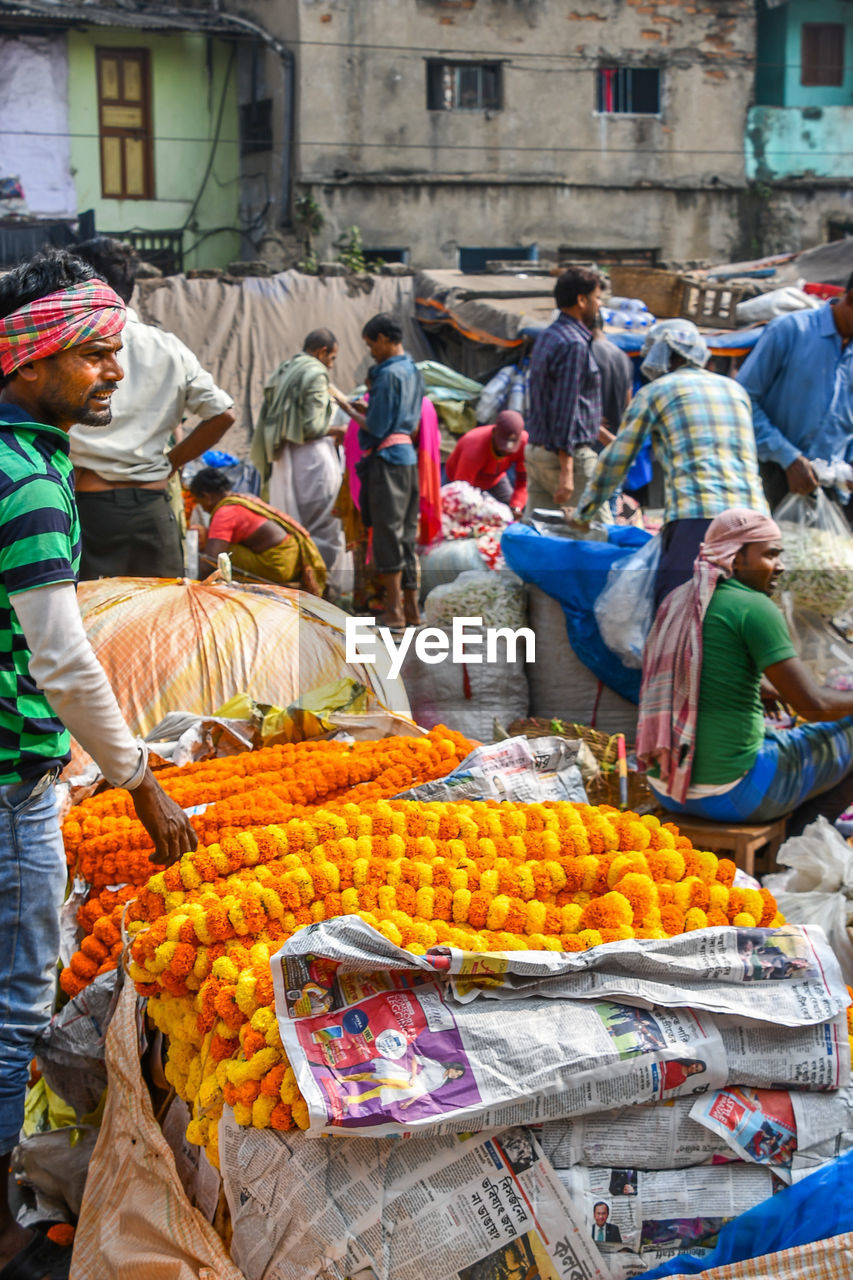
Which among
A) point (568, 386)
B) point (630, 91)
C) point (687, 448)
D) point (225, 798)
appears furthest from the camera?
point (630, 91)

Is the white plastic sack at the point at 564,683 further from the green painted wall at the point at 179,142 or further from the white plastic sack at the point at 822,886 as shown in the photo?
the green painted wall at the point at 179,142

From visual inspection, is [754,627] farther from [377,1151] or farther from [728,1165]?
[377,1151]

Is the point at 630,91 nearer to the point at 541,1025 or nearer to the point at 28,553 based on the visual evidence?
the point at 28,553

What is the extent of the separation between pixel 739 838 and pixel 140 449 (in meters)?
2.31

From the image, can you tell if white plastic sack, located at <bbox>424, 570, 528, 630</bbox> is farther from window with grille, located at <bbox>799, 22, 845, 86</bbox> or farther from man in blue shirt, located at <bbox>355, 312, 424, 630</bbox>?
window with grille, located at <bbox>799, 22, 845, 86</bbox>

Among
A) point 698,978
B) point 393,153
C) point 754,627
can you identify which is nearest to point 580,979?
point 698,978

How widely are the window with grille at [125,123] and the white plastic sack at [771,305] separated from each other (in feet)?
34.0

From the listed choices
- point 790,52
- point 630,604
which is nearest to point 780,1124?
point 630,604

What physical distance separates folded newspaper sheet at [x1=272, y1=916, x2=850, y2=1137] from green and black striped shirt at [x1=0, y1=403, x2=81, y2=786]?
559mm

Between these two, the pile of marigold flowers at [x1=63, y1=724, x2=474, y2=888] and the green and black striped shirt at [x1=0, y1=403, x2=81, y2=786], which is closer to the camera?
the green and black striped shirt at [x1=0, y1=403, x2=81, y2=786]

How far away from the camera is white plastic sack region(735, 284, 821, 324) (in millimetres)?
10406

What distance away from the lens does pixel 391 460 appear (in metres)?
6.41

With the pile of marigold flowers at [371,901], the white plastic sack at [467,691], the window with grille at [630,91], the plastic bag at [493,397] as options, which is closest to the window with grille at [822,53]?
the window with grille at [630,91]
